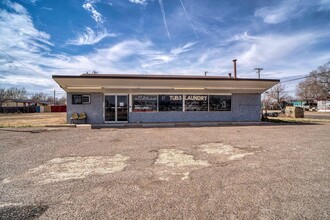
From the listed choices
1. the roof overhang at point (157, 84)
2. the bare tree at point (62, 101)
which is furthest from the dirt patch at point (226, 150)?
the bare tree at point (62, 101)

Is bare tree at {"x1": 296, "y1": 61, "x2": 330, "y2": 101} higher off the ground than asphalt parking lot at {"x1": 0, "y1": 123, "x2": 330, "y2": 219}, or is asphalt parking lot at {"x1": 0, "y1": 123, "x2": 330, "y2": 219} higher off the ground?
bare tree at {"x1": 296, "y1": 61, "x2": 330, "y2": 101}

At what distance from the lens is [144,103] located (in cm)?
1480

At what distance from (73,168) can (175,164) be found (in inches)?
105

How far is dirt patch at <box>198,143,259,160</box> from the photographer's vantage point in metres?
5.67

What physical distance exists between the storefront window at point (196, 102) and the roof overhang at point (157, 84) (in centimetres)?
60

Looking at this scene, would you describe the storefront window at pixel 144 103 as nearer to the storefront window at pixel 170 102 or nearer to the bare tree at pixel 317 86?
the storefront window at pixel 170 102

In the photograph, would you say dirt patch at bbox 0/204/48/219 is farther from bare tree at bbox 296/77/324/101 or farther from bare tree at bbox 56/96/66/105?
bare tree at bbox 56/96/66/105

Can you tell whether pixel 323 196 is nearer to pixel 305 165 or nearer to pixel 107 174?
pixel 305 165

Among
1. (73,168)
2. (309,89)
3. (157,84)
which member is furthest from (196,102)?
(309,89)

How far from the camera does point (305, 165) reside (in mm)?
4832

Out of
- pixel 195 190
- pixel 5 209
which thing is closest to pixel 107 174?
pixel 5 209

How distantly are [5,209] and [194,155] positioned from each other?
4561 mm

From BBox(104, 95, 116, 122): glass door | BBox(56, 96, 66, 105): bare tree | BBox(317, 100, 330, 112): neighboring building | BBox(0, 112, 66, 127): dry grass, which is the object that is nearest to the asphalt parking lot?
BBox(104, 95, 116, 122): glass door

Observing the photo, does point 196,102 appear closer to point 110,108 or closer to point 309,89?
point 110,108
